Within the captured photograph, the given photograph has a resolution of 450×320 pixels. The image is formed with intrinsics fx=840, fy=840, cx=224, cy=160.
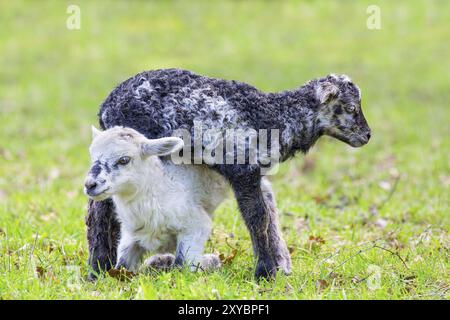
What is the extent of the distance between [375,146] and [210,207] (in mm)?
8189

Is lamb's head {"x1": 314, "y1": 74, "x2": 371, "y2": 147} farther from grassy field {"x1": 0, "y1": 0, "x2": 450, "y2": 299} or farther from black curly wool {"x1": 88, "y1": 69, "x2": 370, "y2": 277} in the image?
grassy field {"x1": 0, "y1": 0, "x2": 450, "y2": 299}

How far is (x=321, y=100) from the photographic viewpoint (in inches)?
289

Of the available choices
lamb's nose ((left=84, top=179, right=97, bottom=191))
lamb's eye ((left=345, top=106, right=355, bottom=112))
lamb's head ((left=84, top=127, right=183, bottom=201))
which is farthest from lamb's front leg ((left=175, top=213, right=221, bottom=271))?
lamb's eye ((left=345, top=106, right=355, bottom=112))

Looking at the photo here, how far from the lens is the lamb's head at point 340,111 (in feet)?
24.2

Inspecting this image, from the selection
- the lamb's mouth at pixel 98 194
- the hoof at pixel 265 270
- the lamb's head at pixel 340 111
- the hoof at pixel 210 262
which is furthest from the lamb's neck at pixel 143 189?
the lamb's head at pixel 340 111

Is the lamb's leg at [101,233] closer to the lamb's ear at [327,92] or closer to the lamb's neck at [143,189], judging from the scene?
the lamb's neck at [143,189]

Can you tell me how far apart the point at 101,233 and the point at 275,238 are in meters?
1.56

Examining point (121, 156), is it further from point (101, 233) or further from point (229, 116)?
point (101, 233)

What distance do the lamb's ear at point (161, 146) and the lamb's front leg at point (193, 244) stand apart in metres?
0.70

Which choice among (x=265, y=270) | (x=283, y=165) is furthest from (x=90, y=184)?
(x=283, y=165)

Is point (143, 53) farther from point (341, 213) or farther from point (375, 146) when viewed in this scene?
point (341, 213)

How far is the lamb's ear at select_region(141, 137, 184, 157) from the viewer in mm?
6742

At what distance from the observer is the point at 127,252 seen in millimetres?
7270
